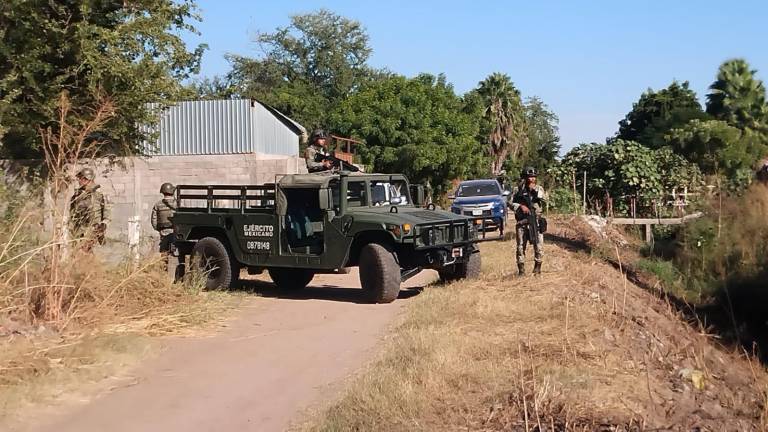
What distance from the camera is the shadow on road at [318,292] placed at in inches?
511

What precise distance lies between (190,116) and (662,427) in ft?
71.8

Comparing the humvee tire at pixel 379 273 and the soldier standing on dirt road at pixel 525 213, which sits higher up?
the soldier standing on dirt road at pixel 525 213

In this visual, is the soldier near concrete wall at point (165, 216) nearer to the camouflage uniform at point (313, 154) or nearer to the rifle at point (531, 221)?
the camouflage uniform at point (313, 154)

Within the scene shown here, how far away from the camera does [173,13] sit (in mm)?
17031

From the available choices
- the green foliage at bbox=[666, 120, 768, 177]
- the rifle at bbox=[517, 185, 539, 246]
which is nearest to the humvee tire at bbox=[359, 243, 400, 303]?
the rifle at bbox=[517, 185, 539, 246]

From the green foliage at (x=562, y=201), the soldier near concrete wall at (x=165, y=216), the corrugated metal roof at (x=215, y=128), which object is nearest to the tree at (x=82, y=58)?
the soldier near concrete wall at (x=165, y=216)

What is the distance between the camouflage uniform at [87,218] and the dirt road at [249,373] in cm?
172

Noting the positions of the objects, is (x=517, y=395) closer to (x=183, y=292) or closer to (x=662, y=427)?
(x=662, y=427)

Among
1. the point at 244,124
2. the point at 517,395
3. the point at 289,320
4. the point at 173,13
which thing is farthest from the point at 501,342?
the point at 244,124

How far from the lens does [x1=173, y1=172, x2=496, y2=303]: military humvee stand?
1205 cm

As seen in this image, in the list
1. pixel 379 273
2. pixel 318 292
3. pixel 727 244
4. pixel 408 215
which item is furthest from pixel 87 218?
pixel 727 244

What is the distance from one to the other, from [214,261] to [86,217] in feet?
9.47

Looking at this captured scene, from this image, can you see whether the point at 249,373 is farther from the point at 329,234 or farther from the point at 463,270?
the point at 463,270

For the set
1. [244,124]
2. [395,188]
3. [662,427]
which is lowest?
[662,427]
